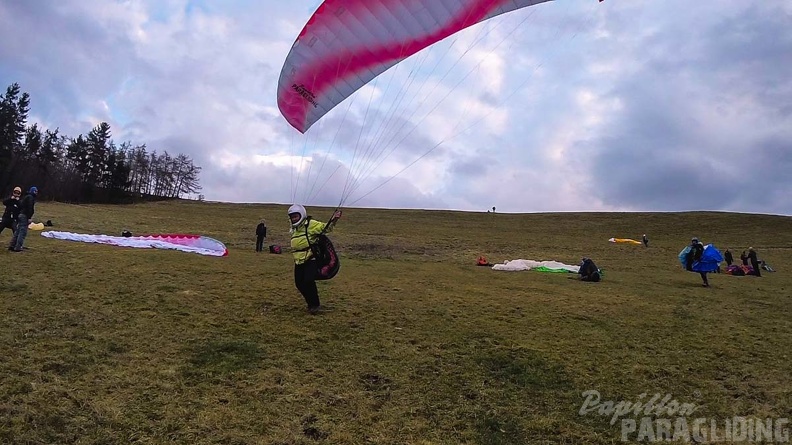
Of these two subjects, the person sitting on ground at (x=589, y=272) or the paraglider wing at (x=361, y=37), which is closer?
the paraglider wing at (x=361, y=37)

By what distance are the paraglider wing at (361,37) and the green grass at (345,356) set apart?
15.0 feet

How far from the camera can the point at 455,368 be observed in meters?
7.34

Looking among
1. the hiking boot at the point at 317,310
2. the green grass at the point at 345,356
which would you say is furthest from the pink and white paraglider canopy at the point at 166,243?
the hiking boot at the point at 317,310

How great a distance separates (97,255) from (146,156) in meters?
86.5

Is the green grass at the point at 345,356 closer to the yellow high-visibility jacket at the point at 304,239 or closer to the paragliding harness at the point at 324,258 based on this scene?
the paragliding harness at the point at 324,258

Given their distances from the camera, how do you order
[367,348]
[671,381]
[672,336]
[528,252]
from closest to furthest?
[671,381] < [367,348] < [672,336] < [528,252]

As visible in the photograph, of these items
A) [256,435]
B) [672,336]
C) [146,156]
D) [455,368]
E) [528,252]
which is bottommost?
[256,435]

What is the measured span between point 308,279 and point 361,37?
462 centimetres

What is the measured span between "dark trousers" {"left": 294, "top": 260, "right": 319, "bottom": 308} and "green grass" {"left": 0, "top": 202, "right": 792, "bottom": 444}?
38 centimetres

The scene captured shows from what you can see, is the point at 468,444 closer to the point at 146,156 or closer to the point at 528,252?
the point at 528,252

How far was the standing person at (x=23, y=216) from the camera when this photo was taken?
12.9m

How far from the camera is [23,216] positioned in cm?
1312

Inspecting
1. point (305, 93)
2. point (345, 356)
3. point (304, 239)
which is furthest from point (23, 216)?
point (345, 356)

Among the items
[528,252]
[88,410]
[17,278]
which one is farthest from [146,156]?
[88,410]
